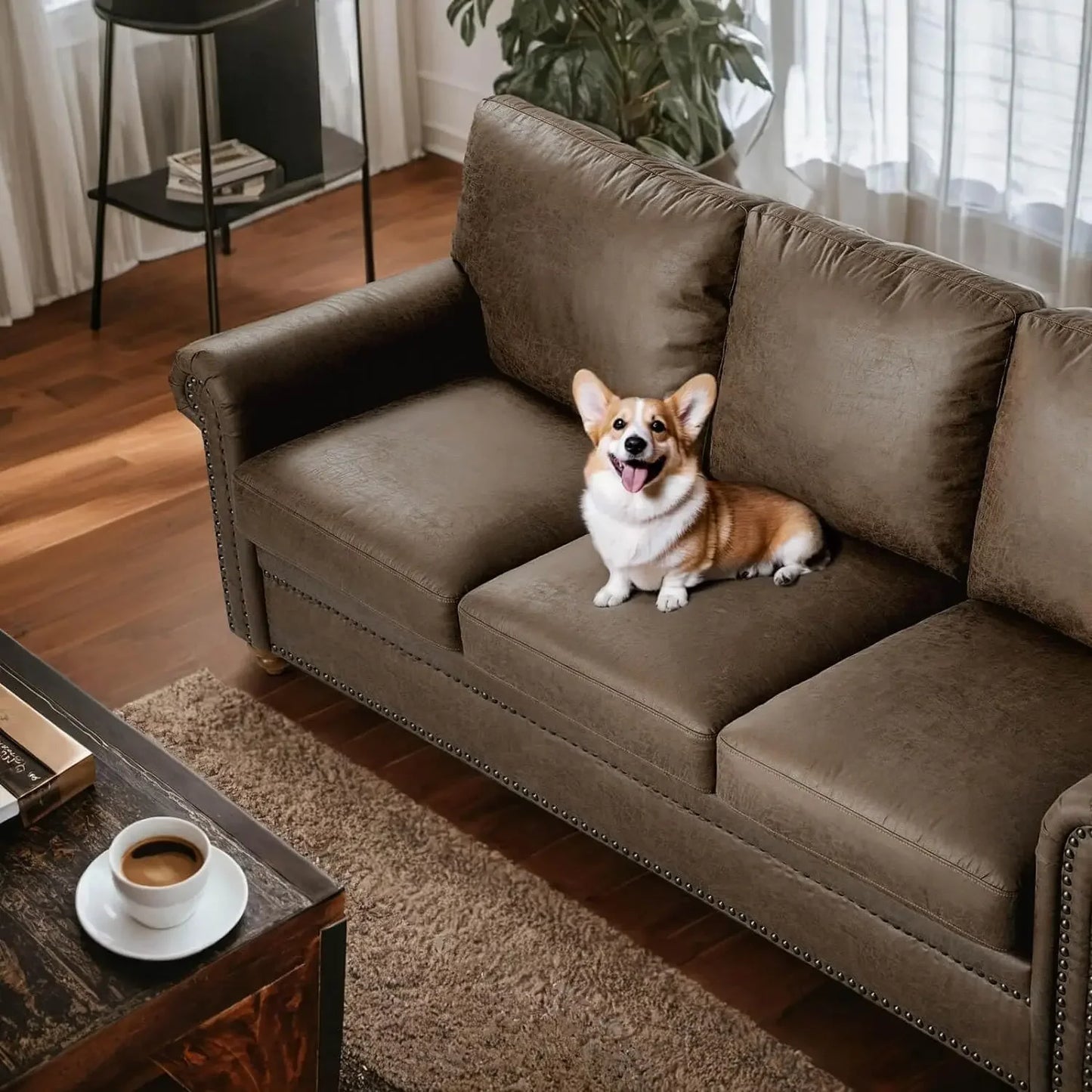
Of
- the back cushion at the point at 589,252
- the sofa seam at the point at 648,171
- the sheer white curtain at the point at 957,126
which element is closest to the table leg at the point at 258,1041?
the back cushion at the point at 589,252

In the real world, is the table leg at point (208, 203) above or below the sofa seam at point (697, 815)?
above

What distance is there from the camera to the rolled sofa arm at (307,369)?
9.43 feet

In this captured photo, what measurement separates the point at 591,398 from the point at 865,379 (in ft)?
1.38

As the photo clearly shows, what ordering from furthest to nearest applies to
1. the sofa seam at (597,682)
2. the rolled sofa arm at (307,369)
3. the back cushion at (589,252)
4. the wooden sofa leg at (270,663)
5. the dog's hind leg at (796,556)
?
the wooden sofa leg at (270,663) < the rolled sofa arm at (307,369) < the back cushion at (589,252) < the dog's hind leg at (796,556) < the sofa seam at (597,682)

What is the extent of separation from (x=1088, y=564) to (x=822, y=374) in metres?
0.52

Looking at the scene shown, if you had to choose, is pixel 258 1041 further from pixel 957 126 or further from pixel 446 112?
pixel 446 112

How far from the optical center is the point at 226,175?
14.1 feet

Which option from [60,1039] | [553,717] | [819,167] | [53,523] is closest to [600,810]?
[553,717]

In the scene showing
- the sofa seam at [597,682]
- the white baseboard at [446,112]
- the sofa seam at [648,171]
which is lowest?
the white baseboard at [446,112]

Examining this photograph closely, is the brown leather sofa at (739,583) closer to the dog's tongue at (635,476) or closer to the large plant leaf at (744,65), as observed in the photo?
the dog's tongue at (635,476)

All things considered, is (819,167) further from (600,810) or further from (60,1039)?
(60,1039)

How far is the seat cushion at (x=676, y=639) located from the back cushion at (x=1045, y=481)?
0.55 ft

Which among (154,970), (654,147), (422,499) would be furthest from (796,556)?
(654,147)

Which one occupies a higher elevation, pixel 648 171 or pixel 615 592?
pixel 648 171
